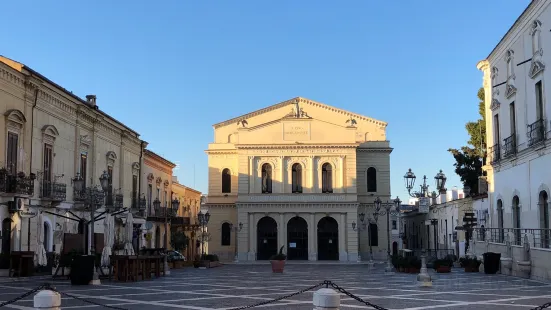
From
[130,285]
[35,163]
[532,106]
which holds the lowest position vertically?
[130,285]

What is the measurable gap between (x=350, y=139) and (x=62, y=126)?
30.5m

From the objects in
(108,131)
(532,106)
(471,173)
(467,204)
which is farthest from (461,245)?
(108,131)

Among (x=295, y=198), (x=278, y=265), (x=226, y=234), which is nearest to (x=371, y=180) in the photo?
(x=295, y=198)

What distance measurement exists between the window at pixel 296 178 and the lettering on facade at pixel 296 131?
2.43 m

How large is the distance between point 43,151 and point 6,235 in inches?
180

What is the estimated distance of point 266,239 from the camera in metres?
55.0

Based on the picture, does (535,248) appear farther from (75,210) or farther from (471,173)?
(471,173)

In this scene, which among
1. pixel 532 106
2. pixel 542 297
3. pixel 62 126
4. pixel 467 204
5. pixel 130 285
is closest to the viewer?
pixel 542 297

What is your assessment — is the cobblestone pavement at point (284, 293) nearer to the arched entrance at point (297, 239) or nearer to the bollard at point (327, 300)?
the bollard at point (327, 300)

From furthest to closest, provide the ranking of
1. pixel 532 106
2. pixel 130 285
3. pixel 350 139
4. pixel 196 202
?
pixel 196 202, pixel 350 139, pixel 532 106, pixel 130 285

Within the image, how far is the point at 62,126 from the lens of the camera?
1175 inches

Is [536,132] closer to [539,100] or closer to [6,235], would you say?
[539,100]

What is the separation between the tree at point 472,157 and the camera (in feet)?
165

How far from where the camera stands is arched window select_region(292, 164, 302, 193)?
55.6 meters
